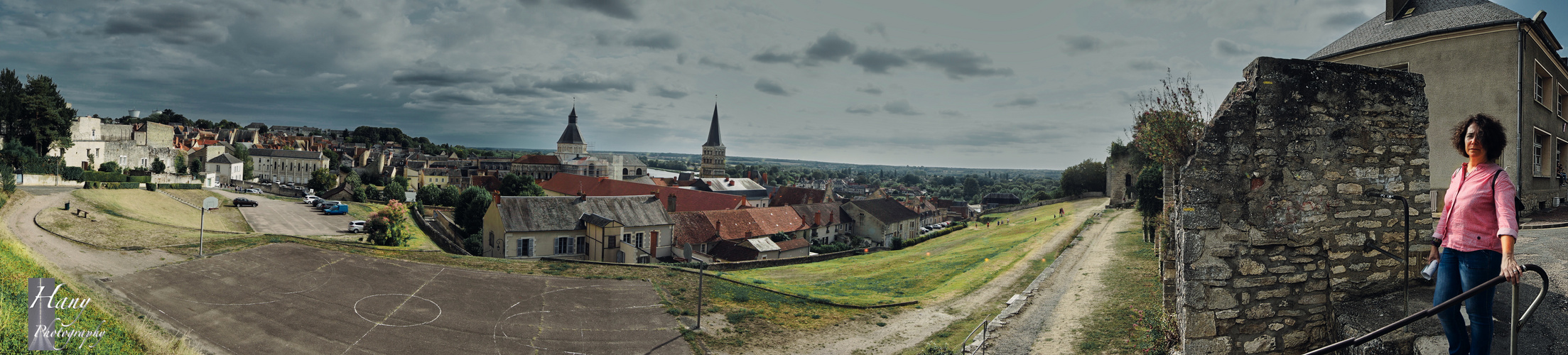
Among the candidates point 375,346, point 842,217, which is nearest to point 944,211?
point 842,217

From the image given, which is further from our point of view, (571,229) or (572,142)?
(572,142)

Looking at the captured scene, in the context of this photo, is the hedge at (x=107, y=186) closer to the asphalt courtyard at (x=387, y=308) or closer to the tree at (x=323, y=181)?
the asphalt courtyard at (x=387, y=308)

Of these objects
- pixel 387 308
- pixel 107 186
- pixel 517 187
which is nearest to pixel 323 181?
pixel 517 187

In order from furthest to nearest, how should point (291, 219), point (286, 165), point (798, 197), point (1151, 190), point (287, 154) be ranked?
point (287, 154) → point (286, 165) → point (798, 197) → point (291, 219) → point (1151, 190)

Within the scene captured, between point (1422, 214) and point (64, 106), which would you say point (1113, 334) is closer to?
point (1422, 214)

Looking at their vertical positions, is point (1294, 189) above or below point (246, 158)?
below

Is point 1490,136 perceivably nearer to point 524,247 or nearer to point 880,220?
point 524,247
